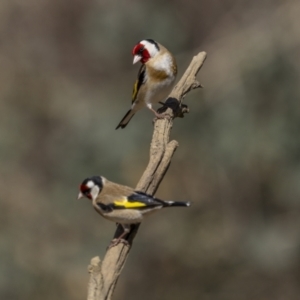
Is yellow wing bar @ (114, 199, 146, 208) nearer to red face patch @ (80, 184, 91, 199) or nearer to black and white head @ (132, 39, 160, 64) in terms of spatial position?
red face patch @ (80, 184, 91, 199)

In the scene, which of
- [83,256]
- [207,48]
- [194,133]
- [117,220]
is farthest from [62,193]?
[117,220]

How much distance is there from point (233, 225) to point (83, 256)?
137 cm

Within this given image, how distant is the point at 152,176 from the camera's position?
350cm

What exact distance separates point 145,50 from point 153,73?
0.18 meters

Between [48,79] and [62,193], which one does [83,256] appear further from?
[48,79]

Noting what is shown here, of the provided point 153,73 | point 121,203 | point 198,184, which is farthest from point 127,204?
point 198,184

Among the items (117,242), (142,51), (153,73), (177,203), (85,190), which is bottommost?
(117,242)

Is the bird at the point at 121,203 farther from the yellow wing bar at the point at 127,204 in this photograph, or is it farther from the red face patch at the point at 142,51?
the red face patch at the point at 142,51

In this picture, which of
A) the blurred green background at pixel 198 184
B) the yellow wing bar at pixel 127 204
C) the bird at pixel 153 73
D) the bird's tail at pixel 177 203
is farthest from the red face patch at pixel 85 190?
the blurred green background at pixel 198 184

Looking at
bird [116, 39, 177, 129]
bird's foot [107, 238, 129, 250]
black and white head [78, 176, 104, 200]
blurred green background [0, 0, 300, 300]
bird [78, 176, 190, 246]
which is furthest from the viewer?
blurred green background [0, 0, 300, 300]

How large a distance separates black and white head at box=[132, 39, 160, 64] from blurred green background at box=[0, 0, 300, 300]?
141 centimetres

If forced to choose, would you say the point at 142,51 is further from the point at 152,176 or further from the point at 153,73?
the point at 152,176

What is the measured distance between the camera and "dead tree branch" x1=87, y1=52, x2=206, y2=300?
8.84 ft

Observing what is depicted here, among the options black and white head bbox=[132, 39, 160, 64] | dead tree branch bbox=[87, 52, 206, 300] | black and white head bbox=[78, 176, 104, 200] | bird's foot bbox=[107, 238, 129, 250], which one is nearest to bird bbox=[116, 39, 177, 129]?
black and white head bbox=[132, 39, 160, 64]
